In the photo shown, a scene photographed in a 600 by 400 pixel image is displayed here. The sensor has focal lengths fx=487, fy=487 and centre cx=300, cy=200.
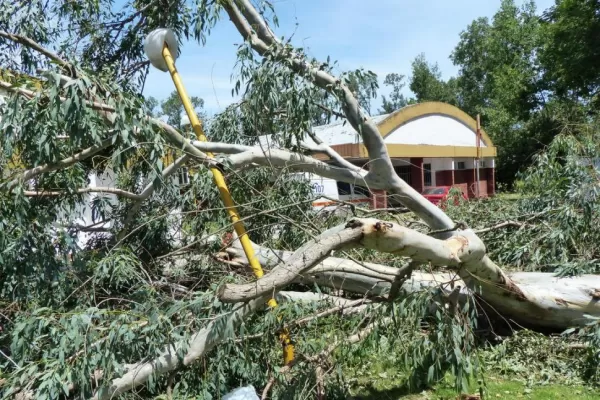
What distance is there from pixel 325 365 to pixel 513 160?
24.4 m

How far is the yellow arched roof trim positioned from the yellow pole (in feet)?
40.7

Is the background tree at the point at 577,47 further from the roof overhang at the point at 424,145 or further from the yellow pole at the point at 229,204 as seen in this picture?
the yellow pole at the point at 229,204

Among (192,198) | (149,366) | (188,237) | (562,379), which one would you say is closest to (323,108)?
(192,198)

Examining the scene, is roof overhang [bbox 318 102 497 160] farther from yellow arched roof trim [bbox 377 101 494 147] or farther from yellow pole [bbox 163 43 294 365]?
yellow pole [bbox 163 43 294 365]

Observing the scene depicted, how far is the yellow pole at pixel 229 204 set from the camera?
142 inches

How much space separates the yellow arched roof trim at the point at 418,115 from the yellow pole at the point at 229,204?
12412mm

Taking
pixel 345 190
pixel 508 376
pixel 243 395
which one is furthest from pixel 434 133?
pixel 243 395

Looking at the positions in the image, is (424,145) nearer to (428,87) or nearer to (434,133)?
(434,133)

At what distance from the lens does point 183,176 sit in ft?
16.7

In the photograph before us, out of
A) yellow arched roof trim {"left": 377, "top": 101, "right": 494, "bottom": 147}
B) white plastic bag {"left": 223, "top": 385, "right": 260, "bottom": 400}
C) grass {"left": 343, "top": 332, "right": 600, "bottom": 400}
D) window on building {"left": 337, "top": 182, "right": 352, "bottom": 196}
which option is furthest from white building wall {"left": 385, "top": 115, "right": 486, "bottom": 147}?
white plastic bag {"left": 223, "top": 385, "right": 260, "bottom": 400}

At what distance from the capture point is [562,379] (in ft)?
13.4

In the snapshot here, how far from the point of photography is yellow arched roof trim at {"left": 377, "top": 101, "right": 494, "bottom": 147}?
1773 cm

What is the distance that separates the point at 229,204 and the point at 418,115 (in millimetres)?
16438

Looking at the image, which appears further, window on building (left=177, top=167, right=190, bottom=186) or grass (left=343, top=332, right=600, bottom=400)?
window on building (left=177, top=167, right=190, bottom=186)
